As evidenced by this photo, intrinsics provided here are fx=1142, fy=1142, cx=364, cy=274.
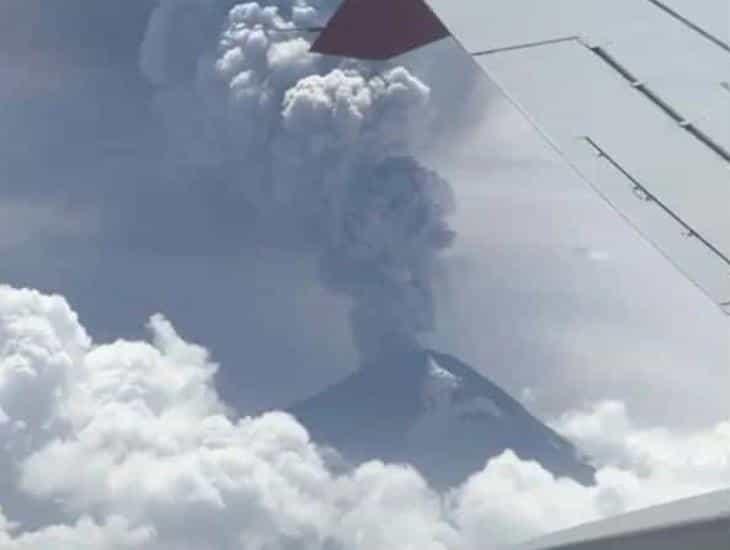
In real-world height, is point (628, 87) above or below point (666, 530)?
above

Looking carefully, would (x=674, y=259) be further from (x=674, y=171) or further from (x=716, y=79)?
(x=716, y=79)

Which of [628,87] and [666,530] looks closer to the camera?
[666,530]

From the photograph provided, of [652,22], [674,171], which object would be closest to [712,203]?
[674,171]

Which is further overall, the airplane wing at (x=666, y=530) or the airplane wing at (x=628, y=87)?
the airplane wing at (x=628, y=87)

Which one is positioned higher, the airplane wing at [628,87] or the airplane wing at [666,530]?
the airplane wing at [628,87]

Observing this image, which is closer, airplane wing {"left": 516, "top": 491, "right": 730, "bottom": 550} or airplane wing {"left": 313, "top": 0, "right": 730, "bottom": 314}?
airplane wing {"left": 516, "top": 491, "right": 730, "bottom": 550}

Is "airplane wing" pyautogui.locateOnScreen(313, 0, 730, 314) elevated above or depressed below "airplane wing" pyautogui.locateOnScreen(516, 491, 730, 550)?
above

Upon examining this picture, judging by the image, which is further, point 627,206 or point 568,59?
point 568,59

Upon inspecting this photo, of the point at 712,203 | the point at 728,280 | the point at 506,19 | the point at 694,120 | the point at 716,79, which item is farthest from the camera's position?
the point at 506,19
